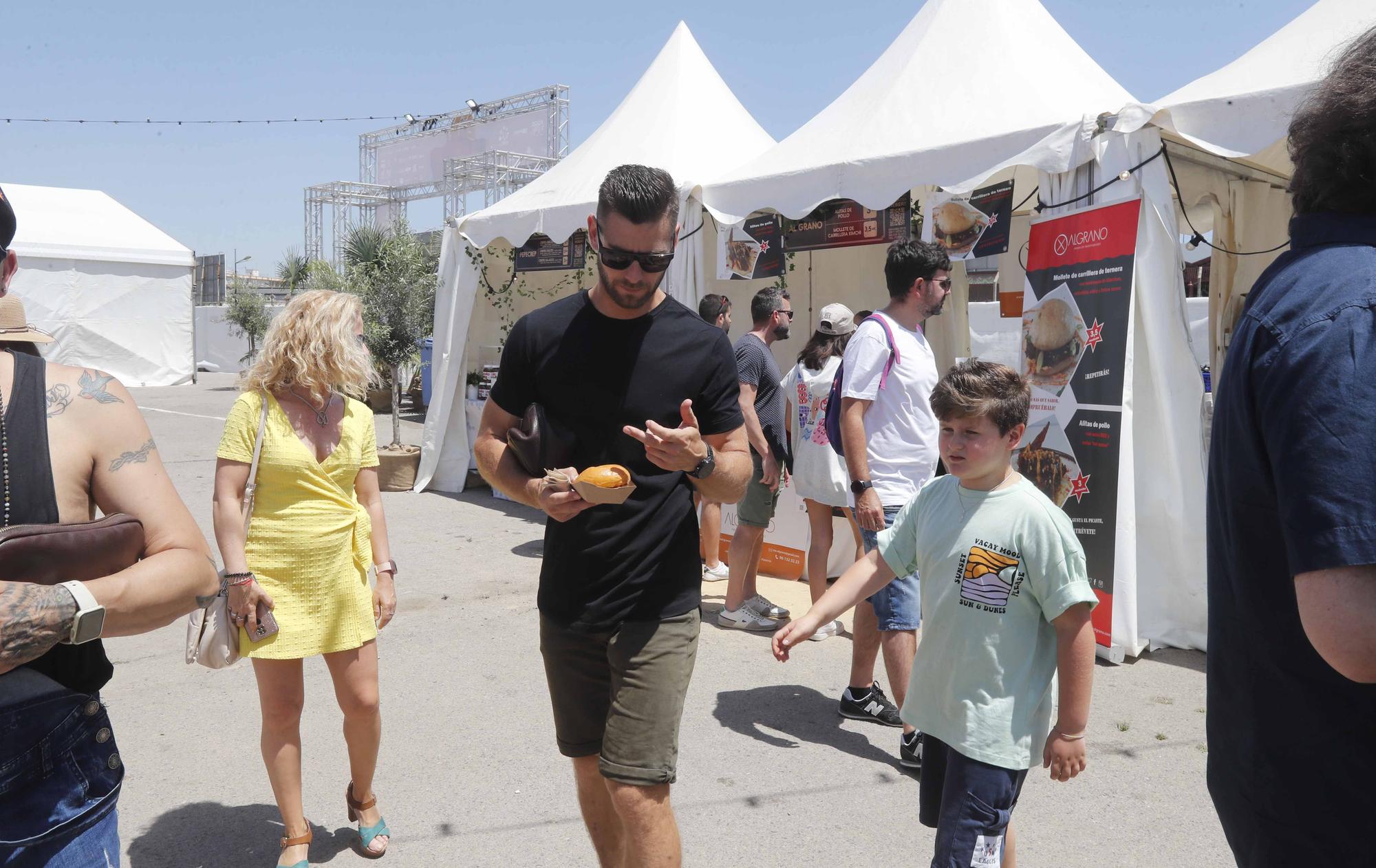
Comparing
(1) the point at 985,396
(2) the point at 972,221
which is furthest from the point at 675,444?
(2) the point at 972,221

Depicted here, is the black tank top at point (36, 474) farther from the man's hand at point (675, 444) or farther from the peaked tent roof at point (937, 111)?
the peaked tent roof at point (937, 111)

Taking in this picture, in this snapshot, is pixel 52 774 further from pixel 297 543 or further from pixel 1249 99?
pixel 1249 99

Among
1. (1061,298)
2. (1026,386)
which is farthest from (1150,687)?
(1026,386)

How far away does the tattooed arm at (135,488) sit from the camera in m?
1.50

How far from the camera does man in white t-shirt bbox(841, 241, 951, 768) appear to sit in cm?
400

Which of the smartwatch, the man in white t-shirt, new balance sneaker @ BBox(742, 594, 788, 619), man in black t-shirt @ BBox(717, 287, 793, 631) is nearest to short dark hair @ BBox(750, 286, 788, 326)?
man in black t-shirt @ BBox(717, 287, 793, 631)

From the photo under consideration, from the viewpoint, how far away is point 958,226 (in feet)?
19.9

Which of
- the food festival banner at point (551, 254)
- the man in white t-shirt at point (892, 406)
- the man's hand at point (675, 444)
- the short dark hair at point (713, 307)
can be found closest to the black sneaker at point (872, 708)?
the man in white t-shirt at point (892, 406)

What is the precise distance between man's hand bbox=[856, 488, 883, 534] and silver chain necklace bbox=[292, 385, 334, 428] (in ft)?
6.81

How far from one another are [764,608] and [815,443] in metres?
1.13

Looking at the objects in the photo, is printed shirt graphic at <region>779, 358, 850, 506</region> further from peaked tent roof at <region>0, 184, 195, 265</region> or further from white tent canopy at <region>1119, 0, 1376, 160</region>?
peaked tent roof at <region>0, 184, 195, 265</region>

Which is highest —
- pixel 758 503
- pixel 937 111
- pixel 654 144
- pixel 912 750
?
pixel 654 144

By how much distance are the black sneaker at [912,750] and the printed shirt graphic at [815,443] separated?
4.71 ft

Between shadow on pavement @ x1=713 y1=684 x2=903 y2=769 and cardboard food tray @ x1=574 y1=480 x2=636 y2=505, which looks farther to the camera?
shadow on pavement @ x1=713 y1=684 x2=903 y2=769
